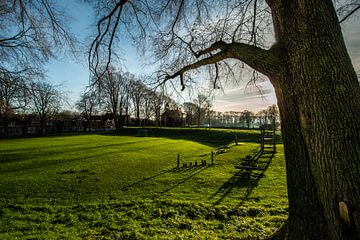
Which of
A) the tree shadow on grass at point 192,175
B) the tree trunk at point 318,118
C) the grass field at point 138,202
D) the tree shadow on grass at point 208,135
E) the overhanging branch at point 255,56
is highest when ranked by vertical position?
the overhanging branch at point 255,56

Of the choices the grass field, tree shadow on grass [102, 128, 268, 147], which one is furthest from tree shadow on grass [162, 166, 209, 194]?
tree shadow on grass [102, 128, 268, 147]

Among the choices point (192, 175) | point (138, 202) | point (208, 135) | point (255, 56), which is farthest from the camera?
point (208, 135)

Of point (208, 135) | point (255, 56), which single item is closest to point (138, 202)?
point (255, 56)

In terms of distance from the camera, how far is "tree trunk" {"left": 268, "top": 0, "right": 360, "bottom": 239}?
6.75 feet

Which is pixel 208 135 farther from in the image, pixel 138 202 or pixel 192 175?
pixel 138 202

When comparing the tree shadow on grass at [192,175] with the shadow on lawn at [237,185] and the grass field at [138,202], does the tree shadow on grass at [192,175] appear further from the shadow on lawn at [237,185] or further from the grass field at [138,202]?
the shadow on lawn at [237,185]

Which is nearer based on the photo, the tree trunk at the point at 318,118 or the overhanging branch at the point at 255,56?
the tree trunk at the point at 318,118

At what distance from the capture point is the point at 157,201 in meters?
8.41

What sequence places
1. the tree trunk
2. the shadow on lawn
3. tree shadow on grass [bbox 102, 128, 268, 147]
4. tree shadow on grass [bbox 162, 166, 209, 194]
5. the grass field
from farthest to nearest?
tree shadow on grass [bbox 102, 128, 268, 147]
tree shadow on grass [bbox 162, 166, 209, 194]
the shadow on lawn
the grass field
the tree trunk

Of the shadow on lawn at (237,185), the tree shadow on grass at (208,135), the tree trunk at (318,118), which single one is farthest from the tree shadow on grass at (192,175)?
the tree shadow on grass at (208,135)

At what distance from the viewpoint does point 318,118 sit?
2.21 m

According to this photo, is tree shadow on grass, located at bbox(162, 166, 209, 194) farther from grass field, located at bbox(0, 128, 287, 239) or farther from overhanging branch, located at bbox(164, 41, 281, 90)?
overhanging branch, located at bbox(164, 41, 281, 90)

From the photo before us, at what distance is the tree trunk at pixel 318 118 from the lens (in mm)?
2057

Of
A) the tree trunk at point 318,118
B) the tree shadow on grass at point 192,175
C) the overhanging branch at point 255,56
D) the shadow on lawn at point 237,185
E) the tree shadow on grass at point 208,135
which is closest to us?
the tree trunk at point 318,118
